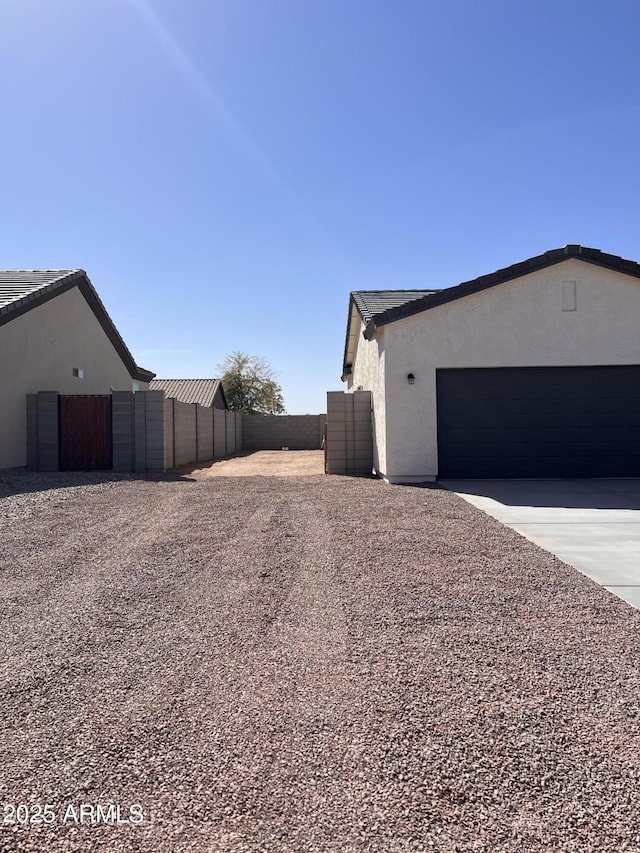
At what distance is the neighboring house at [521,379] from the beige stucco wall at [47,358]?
30.0 feet

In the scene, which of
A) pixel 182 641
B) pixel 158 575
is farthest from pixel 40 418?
A: pixel 182 641

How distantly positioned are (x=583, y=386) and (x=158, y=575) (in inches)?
378

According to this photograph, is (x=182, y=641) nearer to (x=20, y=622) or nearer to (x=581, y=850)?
(x=20, y=622)

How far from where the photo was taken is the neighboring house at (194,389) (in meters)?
32.2

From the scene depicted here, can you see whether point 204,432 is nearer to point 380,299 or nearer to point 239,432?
point 239,432

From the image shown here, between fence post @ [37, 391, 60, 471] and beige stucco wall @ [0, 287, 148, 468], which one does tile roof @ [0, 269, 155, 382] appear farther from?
fence post @ [37, 391, 60, 471]

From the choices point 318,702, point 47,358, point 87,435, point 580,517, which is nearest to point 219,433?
point 47,358

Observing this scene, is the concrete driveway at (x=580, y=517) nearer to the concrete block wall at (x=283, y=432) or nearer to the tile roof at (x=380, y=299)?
the tile roof at (x=380, y=299)

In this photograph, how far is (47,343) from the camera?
551 inches

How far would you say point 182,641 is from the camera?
Answer: 3.27 metres

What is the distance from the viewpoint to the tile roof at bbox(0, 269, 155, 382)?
12252 millimetres

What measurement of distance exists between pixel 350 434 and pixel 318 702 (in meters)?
9.91

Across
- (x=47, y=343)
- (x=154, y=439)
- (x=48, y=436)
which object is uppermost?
(x=47, y=343)

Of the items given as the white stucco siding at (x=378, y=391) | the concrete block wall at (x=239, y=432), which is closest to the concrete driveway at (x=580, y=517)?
the white stucco siding at (x=378, y=391)
